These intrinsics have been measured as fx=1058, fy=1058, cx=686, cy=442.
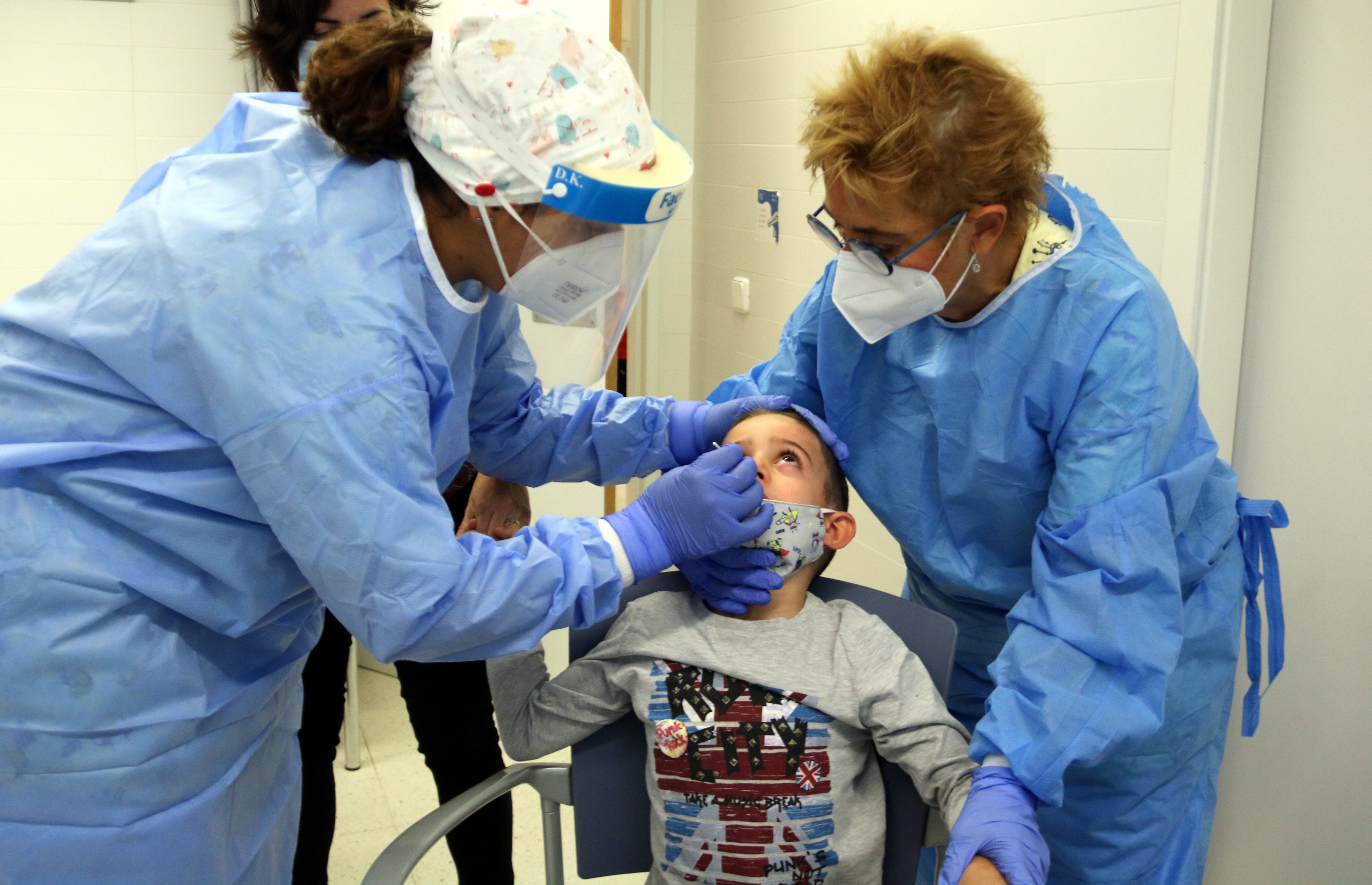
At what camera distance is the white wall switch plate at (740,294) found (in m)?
3.43

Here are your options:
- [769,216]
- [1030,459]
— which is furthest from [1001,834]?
[769,216]

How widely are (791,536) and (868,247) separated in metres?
0.41

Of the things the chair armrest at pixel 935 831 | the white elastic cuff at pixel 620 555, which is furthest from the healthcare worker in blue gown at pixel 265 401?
the chair armrest at pixel 935 831

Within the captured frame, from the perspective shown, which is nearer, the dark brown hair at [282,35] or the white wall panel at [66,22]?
the dark brown hair at [282,35]

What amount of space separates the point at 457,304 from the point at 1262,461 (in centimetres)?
148

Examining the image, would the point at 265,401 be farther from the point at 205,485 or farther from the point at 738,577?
the point at 738,577

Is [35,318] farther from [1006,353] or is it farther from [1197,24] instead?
[1197,24]

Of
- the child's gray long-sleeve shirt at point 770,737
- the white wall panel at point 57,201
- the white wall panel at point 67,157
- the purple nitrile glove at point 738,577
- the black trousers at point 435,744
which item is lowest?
the black trousers at point 435,744

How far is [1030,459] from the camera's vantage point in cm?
134

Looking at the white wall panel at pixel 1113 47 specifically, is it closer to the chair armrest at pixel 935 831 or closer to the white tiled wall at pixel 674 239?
the chair armrest at pixel 935 831

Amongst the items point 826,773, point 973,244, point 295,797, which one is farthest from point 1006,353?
point 295,797

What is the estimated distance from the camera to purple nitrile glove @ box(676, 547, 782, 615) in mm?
1469

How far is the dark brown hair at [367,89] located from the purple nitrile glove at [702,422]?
635 millimetres

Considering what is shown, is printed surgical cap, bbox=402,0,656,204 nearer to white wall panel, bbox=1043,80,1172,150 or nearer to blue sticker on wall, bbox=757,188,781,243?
white wall panel, bbox=1043,80,1172,150
